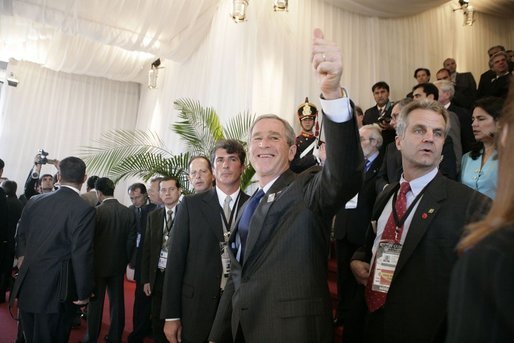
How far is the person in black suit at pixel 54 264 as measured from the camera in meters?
2.78

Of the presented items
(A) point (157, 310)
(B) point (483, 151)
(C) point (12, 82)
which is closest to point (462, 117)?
(B) point (483, 151)

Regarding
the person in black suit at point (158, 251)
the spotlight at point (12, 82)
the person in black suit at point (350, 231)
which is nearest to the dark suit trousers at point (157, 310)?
the person in black suit at point (158, 251)

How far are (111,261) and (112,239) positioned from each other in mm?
218

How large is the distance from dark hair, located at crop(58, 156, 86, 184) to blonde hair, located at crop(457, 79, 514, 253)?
2992mm

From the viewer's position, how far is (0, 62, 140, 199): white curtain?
328 inches

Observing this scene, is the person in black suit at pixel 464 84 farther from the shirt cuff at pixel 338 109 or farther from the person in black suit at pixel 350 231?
the shirt cuff at pixel 338 109

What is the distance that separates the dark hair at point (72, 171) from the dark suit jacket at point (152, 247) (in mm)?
778

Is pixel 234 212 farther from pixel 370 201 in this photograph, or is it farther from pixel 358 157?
pixel 358 157

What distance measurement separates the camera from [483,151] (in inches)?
104

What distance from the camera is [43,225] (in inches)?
111

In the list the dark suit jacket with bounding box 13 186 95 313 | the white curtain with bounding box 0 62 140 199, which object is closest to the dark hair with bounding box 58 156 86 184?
the dark suit jacket with bounding box 13 186 95 313

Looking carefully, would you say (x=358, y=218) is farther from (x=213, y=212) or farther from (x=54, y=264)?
(x=54, y=264)

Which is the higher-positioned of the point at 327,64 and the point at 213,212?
the point at 327,64

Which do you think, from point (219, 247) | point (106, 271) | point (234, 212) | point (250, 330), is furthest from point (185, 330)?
point (106, 271)
